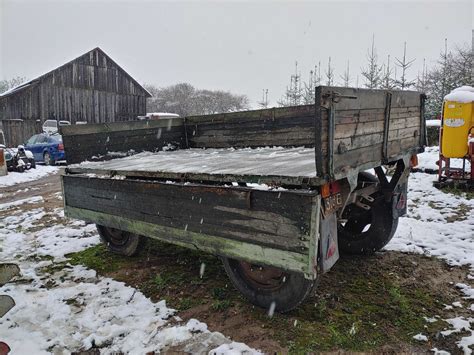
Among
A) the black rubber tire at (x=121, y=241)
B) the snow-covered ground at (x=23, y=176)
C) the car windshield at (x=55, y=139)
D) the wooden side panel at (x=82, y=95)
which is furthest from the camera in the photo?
the wooden side panel at (x=82, y=95)

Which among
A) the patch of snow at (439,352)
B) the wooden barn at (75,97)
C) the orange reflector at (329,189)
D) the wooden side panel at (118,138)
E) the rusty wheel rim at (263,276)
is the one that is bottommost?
the patch of snow at (439,352)

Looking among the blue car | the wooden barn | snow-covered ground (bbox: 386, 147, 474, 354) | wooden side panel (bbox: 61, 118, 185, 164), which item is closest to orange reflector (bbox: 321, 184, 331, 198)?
snow-covered ground (bbox: 386, 147, 474, 354)

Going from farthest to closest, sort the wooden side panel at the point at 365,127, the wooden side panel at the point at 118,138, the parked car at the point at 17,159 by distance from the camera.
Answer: the parked car at the point at 17,159 < the wooden side panel at the point at 118,138 < the wooden side panel at the point at 365,127

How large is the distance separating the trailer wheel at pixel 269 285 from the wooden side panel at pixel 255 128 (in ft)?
7.81

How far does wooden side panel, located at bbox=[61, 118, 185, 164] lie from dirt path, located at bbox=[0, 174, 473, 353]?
148 cm

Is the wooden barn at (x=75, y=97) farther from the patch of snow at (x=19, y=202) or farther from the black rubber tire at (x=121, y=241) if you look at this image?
the black rubber tire at (x=121, y=241)

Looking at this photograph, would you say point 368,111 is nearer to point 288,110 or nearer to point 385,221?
point 385,221

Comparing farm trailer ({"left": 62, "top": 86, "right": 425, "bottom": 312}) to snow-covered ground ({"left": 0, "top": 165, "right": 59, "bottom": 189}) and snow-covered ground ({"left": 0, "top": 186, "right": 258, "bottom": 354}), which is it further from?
snow-covered ground ({"left": 0, "top": 165, "right": 59, "bottom": 189})

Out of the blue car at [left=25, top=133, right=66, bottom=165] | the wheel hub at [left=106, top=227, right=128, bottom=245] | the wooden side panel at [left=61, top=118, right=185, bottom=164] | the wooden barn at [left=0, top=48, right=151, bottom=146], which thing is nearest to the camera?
the wheel hub at [left=106, top=227, right=128, bottom=245]


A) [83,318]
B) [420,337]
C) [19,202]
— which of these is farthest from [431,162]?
[19,202]

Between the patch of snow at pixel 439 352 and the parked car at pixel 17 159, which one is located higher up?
the parked car at pixel 17 159

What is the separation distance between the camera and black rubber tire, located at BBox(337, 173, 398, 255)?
414 cm

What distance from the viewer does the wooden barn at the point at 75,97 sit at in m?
22.5

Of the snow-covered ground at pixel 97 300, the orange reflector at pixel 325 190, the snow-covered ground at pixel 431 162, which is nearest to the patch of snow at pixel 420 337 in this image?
the snow-covered ground at pixel 97 300
